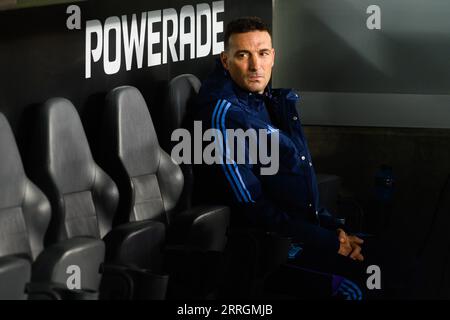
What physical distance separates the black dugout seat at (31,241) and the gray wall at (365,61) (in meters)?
1.88

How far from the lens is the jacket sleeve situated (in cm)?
267

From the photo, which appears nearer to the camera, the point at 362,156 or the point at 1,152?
the point at 1,152

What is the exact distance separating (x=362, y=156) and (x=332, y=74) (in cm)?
37

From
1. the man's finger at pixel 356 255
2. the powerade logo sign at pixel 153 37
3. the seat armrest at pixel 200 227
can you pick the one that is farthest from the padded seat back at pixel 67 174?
the man's finger at pixel 356 255

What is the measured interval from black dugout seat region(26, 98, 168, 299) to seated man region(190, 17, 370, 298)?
317 mm

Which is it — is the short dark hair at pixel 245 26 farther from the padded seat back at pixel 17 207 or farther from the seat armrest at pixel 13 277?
the seat armrest at pixel 13 277

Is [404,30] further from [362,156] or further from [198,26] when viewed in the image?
[198,26]

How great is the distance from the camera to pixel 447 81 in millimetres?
3799

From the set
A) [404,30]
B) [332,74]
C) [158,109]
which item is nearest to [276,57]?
[332,74]

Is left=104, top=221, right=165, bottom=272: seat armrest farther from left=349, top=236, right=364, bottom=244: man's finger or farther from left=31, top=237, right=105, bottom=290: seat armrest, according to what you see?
left=349, top=236, right=364, bottom=244: man's finger

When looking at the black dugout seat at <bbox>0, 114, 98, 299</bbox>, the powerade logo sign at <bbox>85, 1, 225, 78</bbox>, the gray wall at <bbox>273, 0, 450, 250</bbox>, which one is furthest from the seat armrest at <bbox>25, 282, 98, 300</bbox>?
the gray wall at <bbox>273, 0, 450, 250</bbox>

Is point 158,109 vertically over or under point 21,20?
under

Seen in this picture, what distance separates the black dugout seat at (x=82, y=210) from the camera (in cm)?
226
